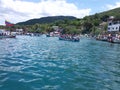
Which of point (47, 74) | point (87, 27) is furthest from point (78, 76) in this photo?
point (87, 27)

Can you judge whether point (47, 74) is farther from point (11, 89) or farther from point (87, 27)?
point (87, 27)

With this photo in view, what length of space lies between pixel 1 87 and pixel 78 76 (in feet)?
24.1

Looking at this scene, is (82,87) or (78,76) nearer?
(82,87)

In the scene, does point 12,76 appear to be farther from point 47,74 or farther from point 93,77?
point 93,77

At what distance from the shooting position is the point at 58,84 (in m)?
17.8

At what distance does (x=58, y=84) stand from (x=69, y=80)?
5.78 ft

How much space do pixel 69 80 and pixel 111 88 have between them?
11.9 ft

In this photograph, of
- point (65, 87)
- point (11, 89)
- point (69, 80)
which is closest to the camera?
point (11, 89)

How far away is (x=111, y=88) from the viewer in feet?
56.3

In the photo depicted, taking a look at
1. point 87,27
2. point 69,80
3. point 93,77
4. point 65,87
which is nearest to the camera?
point 65,87

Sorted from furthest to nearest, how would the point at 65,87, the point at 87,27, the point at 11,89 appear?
the point at 87,27
the point at 65,87
the point at 11,89

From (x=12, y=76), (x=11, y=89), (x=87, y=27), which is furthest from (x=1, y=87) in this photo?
(x=87, y=27)

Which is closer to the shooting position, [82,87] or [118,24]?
[82,87]

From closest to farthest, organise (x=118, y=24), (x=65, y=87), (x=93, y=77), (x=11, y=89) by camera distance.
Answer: (x=11, y=89) → (x=65, y=87) → (x=93, y=77) → (x=118, y=24)
